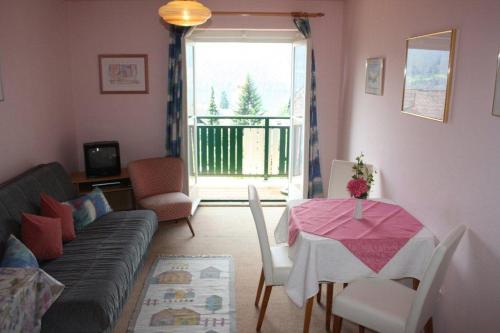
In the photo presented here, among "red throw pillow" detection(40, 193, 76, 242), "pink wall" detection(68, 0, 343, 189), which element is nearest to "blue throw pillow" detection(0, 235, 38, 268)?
"red throw pillow" detection(40, 193, 76, 242)

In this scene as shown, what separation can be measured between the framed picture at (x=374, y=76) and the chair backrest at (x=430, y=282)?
1.82 metres

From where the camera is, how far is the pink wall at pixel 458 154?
6.93ft

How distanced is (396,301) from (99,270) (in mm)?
1852

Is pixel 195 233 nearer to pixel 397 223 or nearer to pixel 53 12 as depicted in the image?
pixel 397 223

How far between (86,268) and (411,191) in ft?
7.59

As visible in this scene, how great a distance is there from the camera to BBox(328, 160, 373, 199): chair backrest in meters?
3.75

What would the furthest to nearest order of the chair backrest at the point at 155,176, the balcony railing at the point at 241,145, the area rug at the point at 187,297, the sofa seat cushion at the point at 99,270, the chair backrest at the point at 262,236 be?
1. the balcony railing at the point at 241,145
2. the chair backrest at the point at 155,176
3. the area rug at the point at 187,297
4. the chair backrest at the point at 262,236
5. the sofa seat cushion at the point at 99,270

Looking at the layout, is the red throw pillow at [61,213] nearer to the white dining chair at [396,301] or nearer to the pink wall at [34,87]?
the pink wall at [34,87]

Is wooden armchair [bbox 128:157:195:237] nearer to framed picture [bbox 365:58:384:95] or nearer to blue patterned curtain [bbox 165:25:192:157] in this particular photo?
blue patterned curtain [bbox 165:25:192:157]

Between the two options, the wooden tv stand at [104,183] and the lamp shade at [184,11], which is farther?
the wooden tv stand at [104,183]

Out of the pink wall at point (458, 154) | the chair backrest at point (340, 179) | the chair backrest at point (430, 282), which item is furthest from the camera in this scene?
the chair backrest at point (340, 179)

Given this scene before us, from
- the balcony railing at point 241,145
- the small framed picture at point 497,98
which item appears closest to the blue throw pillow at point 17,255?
the small framed picture at point 497,98

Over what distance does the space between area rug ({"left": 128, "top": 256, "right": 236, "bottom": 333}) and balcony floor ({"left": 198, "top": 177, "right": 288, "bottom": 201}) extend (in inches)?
76.2

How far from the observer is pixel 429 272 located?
201 centimetres
